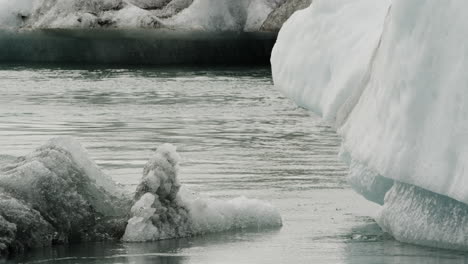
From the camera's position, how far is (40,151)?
299 inches

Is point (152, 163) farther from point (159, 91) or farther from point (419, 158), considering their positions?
point (159, 91)

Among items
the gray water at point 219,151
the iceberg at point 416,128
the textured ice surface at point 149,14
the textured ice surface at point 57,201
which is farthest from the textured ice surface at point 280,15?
the textured ice surface at point 57,201

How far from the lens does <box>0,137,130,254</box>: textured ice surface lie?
7125mm

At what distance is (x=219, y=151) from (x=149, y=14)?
86.5 ft

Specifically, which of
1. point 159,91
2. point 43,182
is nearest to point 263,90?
point 159,91

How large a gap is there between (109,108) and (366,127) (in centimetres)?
1232

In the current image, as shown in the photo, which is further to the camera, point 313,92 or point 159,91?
point 159,91

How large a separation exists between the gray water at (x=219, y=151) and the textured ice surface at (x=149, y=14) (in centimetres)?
990

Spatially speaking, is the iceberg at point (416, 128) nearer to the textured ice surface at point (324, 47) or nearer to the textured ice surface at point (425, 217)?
the textured ice surface at point (425, 217)

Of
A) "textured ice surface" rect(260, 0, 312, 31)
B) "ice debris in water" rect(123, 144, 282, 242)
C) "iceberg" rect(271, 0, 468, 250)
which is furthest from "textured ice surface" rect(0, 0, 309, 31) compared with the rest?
"ice debris in water" rect(123, 144, 282, 242)

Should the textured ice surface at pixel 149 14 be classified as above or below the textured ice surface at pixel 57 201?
below

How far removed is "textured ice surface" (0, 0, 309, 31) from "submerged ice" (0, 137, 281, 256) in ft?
101

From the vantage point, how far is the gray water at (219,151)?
6965 mm

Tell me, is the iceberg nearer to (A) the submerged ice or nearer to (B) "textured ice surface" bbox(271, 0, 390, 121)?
(A) the submerged ice
